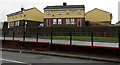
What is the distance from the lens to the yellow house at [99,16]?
187 ft

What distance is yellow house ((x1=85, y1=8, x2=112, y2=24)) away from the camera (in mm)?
56969

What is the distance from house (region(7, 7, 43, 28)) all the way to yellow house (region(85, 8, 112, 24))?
71.7 ft

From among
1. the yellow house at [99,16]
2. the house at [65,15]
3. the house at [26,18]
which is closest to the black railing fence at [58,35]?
the house at [65,15]

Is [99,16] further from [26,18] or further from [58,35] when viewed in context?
[58,35]

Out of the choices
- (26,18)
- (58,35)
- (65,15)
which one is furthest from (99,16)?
(58,35)

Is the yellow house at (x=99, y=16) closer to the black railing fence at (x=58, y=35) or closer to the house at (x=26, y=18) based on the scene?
the house at (x=26, y=18)

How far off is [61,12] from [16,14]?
21.7 meters

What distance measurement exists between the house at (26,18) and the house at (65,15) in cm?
967

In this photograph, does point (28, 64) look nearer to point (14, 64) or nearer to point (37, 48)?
point (14, 64)

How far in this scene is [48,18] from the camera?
52.2 metres

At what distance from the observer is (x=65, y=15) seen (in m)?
51.1

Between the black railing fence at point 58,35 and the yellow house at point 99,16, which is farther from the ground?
the yellow house at point 99,16

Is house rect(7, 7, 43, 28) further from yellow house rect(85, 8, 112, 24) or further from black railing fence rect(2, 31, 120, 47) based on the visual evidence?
black railing fence rect(2, 31, 120, 47)

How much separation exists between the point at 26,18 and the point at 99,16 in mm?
30092
